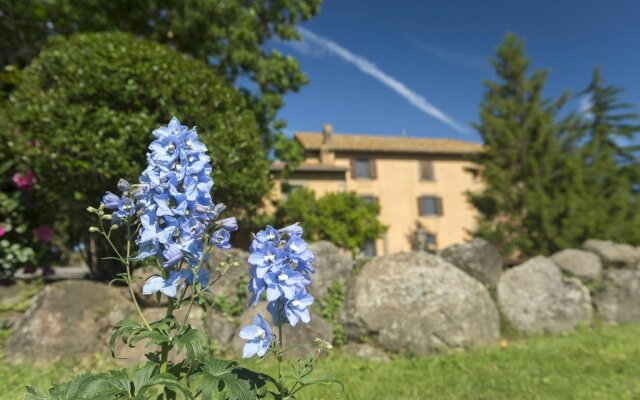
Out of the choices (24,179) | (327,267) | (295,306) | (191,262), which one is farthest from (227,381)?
(24,179)

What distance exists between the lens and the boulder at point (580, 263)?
8484 mm

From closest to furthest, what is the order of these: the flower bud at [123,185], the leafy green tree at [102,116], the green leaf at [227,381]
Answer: the green leaf at [227,381]
the flower bud at [123,185]
the leafy green tree at [102,116]

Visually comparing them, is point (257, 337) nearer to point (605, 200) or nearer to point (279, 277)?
point (279, 277)

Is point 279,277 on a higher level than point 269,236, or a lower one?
lower

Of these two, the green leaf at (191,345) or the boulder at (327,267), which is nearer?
the green leaf at (191,345)

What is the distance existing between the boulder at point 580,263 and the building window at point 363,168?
19.5m

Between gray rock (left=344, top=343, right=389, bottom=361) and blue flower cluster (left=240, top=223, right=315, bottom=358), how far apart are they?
442cm

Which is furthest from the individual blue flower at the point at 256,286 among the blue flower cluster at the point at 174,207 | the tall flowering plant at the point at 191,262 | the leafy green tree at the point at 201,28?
the leafy green tree at the point at 201,28

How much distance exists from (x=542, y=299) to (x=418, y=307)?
9.77 ft

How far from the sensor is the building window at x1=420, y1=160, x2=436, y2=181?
95.7 ft

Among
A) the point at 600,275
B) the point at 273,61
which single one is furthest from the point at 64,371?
the point at 600,275

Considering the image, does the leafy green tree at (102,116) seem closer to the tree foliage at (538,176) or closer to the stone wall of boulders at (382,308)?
the stone wall of boulders at (382,308)

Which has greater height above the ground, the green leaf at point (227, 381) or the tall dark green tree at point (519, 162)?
the tall dark green tree at point (519, 162)

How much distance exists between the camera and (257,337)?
201 centimetres
